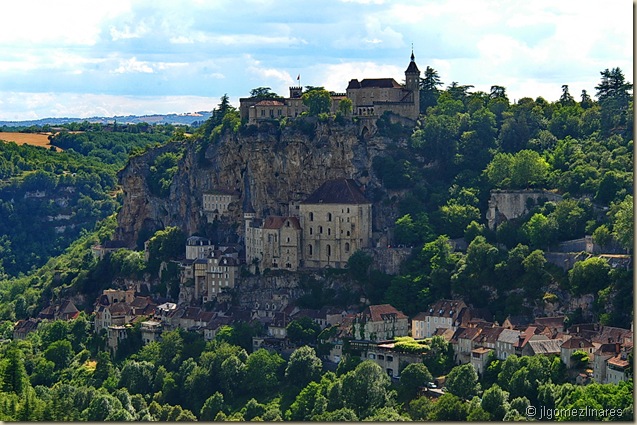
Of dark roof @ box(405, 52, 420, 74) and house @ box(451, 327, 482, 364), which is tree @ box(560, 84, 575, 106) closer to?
dark roof @ box(405, 52, 420, 74)

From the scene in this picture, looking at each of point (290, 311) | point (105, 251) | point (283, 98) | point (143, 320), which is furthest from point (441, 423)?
point (105, 251)

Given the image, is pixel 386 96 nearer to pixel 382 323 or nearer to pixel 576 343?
pixel 382 323

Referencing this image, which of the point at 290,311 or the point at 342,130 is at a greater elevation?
the point at 342,130

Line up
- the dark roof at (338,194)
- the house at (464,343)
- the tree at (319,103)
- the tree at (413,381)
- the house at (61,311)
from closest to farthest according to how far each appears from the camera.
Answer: the tree at (413,381), the house at (464,343), the dark roof at (338,194), the tree at (319,103), the house at (61,311)

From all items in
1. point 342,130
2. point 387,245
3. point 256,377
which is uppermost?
point 342,130

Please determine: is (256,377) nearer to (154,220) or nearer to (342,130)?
(342,130)

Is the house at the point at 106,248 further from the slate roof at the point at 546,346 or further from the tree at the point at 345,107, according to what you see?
the slate roof at the point at 546,346

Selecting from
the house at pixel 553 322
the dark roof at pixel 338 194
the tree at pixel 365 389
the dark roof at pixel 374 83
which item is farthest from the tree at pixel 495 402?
the dark roof at pixel 374 83
